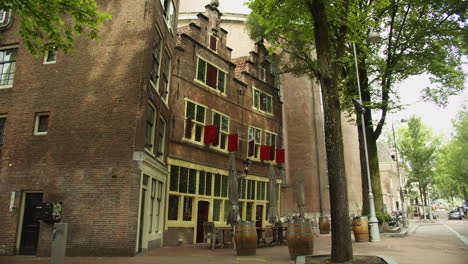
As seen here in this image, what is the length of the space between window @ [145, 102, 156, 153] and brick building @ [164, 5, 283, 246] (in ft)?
7.06

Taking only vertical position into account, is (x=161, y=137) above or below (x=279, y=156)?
below

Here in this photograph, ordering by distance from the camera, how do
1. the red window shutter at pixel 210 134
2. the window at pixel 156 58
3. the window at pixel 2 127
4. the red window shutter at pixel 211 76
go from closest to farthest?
1. the window at pixel 2 127
2. the window at pixel 156 58
3. the red window shutter at pixel 210 134
4. the red window shutter at pixel 211 76

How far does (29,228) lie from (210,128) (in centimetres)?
923

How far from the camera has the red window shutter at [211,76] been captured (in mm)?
18672

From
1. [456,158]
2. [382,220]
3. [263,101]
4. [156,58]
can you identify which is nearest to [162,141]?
[156,58]

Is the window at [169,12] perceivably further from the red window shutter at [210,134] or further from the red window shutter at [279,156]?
the red window shutter at [279,156]

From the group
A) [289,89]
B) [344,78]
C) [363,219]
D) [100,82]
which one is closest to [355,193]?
[289,89]

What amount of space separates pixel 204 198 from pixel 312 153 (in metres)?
13.7

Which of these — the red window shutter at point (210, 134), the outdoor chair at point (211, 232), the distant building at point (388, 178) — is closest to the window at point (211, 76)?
the red window shutter at point (210, 134)

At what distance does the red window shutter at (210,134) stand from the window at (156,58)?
451 cm

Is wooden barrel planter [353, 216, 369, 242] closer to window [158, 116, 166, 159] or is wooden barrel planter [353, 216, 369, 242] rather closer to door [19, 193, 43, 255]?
window [158, 116, 166, 159]

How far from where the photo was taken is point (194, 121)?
57.1ft

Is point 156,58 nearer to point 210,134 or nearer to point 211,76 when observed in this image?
point 211,76

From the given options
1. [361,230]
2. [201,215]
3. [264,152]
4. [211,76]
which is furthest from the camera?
[264,152]
